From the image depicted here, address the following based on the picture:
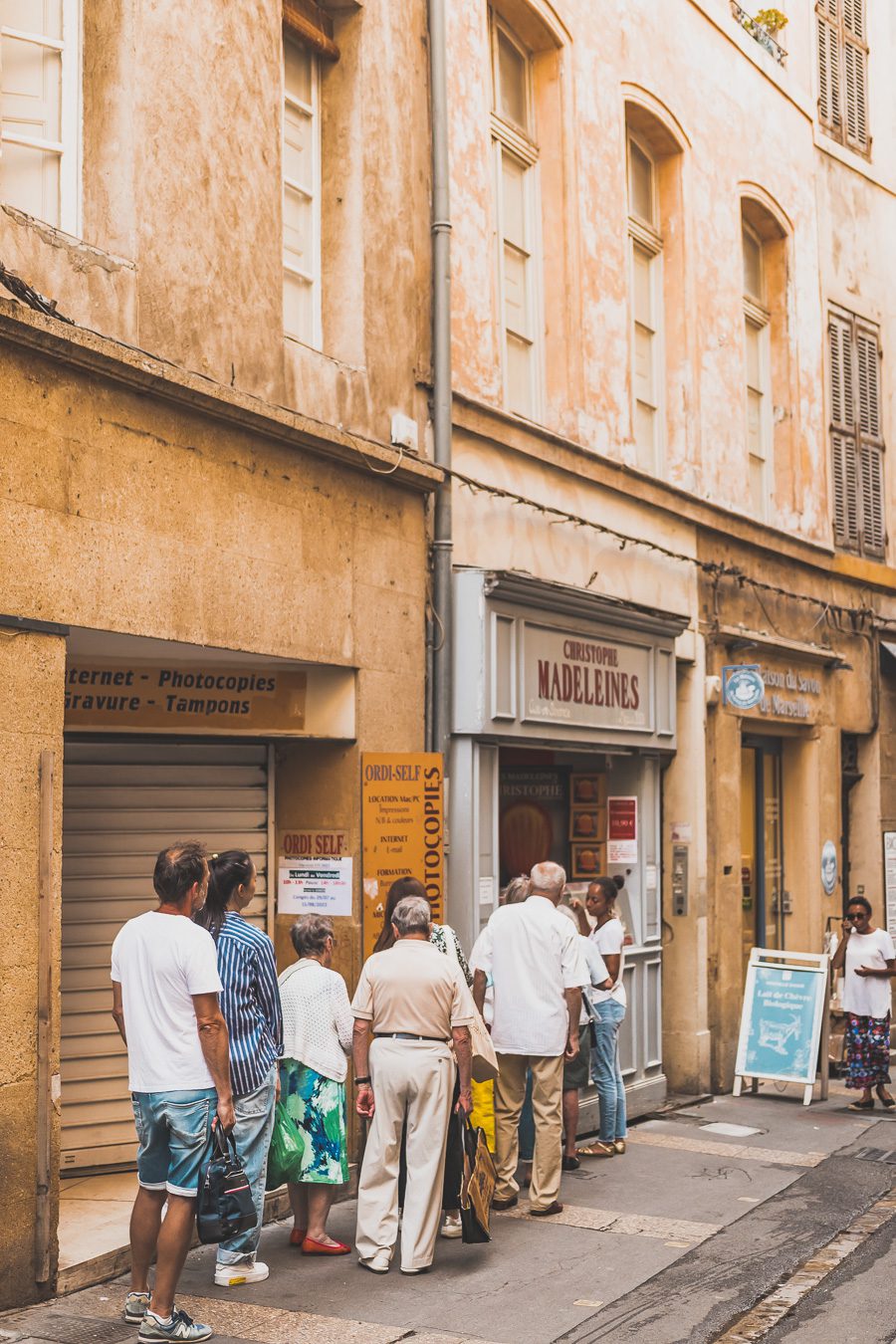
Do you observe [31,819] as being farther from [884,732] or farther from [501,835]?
[884,732]

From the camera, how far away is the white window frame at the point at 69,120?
7.47m

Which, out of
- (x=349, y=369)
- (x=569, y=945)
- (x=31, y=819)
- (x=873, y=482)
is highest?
(x=873, y=482)

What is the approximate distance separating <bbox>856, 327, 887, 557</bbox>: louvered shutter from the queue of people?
8820mm

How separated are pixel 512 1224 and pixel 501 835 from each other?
403 centimetres

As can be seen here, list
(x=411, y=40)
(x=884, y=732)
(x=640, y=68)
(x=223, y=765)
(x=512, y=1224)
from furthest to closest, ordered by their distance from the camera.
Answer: (x=884, y=732) → (x=640, y=68) → (x=411, y=40) → (x=223, y=765) → (x=512, y=1224)

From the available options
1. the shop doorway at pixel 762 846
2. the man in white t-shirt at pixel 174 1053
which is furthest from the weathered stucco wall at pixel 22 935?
the shop doorway at pixel 762 846

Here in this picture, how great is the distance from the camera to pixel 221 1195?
20.1 ft

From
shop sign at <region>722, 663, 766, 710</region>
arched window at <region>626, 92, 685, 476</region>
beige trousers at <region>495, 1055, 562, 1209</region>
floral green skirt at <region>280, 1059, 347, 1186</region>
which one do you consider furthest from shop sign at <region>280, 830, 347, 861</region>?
arched window at <region>626, 92, 685, 476</region>

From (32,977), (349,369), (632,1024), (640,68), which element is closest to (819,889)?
(632,1024)

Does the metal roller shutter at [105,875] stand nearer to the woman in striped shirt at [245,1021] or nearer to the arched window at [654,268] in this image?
the woman in striped shirt at [245,1021]

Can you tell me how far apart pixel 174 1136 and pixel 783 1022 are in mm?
7864

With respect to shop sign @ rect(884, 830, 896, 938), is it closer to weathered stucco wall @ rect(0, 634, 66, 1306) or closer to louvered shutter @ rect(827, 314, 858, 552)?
louvered shutter @ rect(827, 314, 858, 552)

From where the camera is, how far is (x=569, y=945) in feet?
28.5

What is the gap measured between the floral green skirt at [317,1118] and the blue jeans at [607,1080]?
3246 mm
